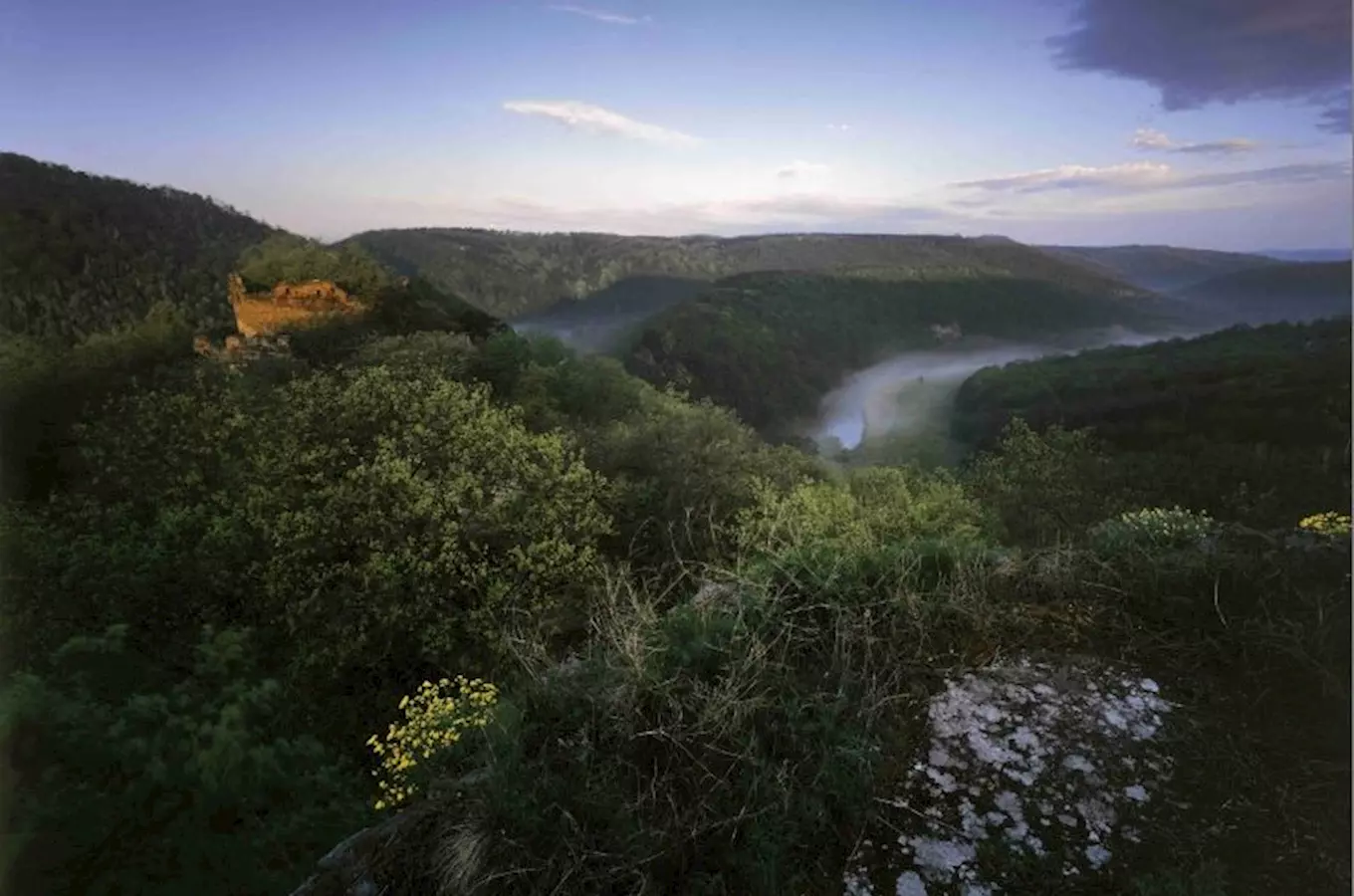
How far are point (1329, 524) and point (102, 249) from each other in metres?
4.71

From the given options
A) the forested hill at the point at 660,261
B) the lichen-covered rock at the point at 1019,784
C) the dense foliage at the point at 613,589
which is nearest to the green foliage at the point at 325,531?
the dense foliage at the point at 613,589

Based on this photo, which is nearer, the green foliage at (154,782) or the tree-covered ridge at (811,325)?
the green foliage at (154,782)

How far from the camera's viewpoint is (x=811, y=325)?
417 cm

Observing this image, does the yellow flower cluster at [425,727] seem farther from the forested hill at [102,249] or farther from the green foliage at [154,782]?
the forested hill at [102,249]

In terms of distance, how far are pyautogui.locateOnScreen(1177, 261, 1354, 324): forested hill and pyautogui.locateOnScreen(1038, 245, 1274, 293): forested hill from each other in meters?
0.04

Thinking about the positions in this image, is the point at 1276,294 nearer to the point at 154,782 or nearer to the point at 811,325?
the point at 811,325

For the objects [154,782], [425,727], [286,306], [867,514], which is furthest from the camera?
[867,514]

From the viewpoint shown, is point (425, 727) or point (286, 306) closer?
point (425, 727)

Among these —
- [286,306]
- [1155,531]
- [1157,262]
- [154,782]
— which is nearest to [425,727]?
[154,782]

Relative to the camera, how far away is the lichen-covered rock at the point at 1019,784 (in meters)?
2.15

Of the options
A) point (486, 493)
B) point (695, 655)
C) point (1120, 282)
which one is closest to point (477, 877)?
point (695, 655)

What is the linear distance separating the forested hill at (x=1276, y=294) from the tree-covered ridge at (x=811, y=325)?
0.27 meters

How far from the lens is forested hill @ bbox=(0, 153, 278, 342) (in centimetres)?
288

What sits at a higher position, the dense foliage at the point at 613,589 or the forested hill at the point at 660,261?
the forested hill at the point at 660,261
